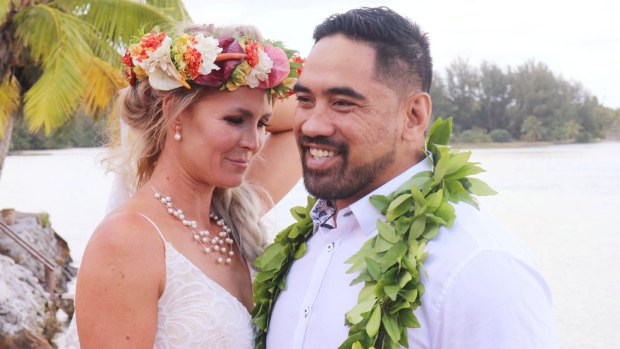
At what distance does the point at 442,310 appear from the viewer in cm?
201

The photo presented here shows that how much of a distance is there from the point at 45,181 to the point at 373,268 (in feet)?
196

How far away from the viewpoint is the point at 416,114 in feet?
7.80

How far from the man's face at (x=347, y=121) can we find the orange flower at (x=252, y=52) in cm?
49

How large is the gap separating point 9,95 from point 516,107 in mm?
38284

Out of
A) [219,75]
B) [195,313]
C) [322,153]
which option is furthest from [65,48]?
[322,153]

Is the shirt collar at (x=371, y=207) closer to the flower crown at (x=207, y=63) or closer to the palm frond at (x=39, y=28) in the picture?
the flower crown at (x=207, y=63)

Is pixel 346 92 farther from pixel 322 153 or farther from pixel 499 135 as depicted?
pixel 499 135

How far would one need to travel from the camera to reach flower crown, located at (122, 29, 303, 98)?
2756 millimetres

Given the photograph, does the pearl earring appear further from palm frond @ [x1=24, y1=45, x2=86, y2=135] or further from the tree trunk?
the tree trunk

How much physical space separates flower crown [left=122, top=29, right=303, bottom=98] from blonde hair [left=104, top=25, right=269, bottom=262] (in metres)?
0.06

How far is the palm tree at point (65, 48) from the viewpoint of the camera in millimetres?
12312

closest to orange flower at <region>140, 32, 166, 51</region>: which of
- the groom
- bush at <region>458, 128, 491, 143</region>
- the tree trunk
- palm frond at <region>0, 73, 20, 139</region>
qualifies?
the groom

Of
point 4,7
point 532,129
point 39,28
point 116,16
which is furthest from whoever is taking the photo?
point 532,129

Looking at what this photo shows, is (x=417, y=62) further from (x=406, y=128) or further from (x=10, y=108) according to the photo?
(x=10, y=108)
